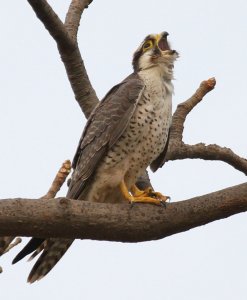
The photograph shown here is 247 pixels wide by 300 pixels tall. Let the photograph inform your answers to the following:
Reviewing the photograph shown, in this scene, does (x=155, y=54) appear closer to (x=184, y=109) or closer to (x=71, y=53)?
(x=184, y=109)

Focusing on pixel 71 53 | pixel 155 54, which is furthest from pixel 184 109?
pixel 71 53

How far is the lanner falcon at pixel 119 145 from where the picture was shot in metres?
4.86

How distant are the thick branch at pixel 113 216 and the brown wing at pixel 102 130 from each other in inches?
40.1

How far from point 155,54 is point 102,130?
3.26ft

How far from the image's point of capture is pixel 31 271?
466 cm

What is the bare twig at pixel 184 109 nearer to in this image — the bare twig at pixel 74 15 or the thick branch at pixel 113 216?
the bare twig at pixel 74 15

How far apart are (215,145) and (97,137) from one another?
1017mm

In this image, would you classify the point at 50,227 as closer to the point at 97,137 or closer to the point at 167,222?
the point at 167,222

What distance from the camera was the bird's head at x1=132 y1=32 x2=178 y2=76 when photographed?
550 centimetres

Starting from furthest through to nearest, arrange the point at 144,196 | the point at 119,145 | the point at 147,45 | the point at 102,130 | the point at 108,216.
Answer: the point at 147,45
the point at 102,130
the point at 119,145
the point at 144,196
the point at 108,216

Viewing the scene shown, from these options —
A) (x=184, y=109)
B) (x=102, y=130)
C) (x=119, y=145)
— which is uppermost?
(x=184, y=109)

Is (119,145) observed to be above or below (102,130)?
below

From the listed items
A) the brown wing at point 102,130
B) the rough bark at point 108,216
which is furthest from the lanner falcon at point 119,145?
the rough bark at point 108,216

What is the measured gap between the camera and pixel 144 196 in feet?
15.1
